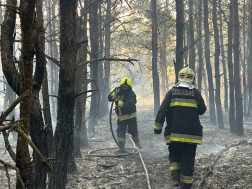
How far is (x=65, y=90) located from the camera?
14.7 ft

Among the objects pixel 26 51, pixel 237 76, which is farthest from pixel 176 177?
pixel 237 76

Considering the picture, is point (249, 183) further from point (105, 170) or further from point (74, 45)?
point (74, 45)

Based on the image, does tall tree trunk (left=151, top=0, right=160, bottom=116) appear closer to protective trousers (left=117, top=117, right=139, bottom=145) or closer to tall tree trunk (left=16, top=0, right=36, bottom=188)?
protective trousers (left=117, top=117, right=139, bottom=145)

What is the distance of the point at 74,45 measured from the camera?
4.60 meters

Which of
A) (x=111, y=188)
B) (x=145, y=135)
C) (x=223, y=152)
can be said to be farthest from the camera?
(x=145, y=135)

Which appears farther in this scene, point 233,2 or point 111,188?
point 233,2

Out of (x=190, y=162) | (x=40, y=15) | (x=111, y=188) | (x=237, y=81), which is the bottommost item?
(x=111, y=188)

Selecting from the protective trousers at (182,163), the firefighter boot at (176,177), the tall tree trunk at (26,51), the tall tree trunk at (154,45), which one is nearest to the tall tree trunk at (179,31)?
the protective trousers at (182,163)

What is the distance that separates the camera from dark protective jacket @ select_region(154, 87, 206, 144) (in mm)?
4875

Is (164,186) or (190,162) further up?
(190,162)

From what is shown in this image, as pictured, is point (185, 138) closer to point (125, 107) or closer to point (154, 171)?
point (154, 171)

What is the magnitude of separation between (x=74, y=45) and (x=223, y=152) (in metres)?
5.43

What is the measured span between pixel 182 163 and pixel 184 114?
32.4 inches

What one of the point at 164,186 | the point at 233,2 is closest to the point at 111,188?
the point at 164,186
